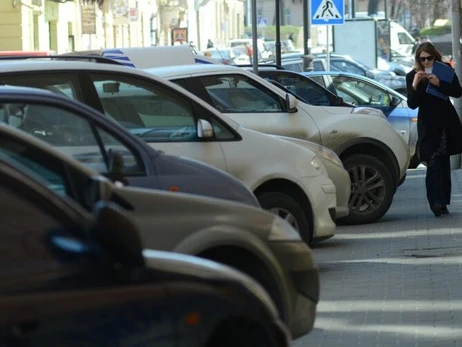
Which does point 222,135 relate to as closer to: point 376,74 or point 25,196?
point 25,196

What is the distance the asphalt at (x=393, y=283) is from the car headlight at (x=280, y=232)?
1109mm

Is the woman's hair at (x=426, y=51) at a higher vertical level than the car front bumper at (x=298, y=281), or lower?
higher

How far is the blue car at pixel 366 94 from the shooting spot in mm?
16297

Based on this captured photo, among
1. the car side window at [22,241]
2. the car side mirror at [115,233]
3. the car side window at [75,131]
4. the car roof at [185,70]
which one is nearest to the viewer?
the car side mirror at [115,233]

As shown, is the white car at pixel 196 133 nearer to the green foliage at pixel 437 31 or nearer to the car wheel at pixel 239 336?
the car wheel at pixel 239 336

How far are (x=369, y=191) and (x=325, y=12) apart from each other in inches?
369

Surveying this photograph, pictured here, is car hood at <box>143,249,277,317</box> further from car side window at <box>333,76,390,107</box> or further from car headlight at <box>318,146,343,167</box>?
car side window at <box>333,76,390,107</box>

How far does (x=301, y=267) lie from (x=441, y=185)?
6905mm

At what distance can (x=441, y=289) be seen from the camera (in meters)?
8.88

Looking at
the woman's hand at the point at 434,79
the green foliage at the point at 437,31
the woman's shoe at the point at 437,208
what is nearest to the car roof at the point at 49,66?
the woman's hand at the point at 434,79

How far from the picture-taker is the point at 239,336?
4.48 meters

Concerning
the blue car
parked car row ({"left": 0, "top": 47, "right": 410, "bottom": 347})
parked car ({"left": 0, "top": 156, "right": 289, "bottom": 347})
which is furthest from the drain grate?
parked car ({"left": 0, "top": 156, "right": 289, "bottom": 347})

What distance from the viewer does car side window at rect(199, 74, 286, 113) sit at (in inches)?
485

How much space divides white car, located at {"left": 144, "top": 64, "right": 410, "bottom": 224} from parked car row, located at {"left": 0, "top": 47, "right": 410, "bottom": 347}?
0.01 m
